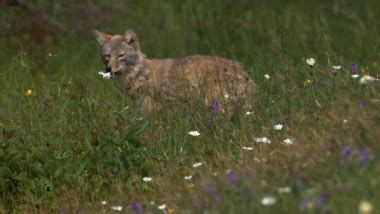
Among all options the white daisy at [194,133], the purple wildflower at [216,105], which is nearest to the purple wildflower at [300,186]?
the white daisy at [194,133]

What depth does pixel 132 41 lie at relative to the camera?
11.3m

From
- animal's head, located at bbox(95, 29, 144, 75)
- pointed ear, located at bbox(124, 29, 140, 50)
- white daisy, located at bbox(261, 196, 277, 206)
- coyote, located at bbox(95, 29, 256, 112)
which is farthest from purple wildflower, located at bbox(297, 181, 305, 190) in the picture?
pointed ear, located at bbox(124, 29, 140, 50)

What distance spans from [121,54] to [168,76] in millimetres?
905

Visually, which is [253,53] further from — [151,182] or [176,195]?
[176,195]

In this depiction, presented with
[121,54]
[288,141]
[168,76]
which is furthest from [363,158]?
[121,54]

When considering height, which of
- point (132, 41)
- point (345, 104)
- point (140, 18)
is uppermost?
point (345, 104)

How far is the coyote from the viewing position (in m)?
9.10

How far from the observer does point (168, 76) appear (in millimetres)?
10516

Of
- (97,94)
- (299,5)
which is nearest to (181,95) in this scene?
(97,94)

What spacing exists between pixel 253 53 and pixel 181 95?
14.0 feet

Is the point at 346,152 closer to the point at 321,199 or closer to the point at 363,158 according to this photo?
the point at 363,158

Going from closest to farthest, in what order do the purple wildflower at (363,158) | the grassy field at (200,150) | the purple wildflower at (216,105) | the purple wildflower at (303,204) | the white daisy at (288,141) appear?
the purple wildflower at (303,204), the purple wildflower at (363,158), the grassy field at (200,150), the white daisy at (288,141), the purple wildflower at (216,105)

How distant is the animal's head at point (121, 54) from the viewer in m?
11.0

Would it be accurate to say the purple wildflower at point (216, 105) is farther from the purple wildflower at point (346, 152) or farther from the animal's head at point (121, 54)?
the purple wildflower at point (346, 152)
